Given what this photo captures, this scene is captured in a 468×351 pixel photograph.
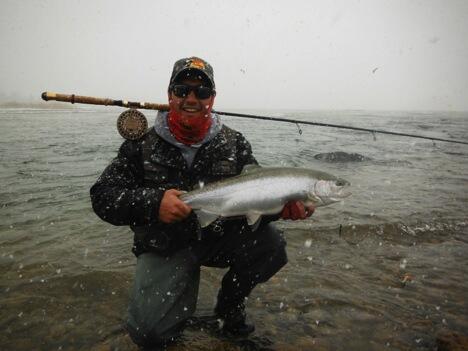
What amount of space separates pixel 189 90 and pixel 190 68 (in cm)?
23

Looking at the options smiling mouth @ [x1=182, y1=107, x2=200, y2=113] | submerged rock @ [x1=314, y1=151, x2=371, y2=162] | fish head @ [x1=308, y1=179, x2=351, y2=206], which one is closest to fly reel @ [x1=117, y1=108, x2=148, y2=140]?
smiling mouth @ [x1=182, y1=107, x2=200, y2=113]

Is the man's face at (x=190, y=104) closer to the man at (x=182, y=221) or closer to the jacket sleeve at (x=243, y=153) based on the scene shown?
the man at (x=182, y=221)

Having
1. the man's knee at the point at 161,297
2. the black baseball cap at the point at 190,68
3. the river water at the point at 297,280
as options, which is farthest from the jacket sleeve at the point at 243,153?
the river water at the point at 297,280

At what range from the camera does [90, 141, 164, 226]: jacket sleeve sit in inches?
127

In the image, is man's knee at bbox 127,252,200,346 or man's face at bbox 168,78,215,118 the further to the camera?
man's face at bbox 168,78,215,118

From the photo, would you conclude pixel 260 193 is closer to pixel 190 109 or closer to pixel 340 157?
pixel 190 109

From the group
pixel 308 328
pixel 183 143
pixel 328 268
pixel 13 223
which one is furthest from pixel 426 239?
pixel 13 223

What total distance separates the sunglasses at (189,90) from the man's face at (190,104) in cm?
2

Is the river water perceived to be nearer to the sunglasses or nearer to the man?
the man

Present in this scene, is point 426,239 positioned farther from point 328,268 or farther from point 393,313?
point 393,313

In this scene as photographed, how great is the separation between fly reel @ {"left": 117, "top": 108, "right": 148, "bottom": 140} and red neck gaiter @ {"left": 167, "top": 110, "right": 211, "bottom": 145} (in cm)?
33

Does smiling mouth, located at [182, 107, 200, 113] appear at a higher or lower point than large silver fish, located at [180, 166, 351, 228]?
higher

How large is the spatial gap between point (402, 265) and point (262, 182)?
3.12 metres

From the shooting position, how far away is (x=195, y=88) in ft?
12.3
